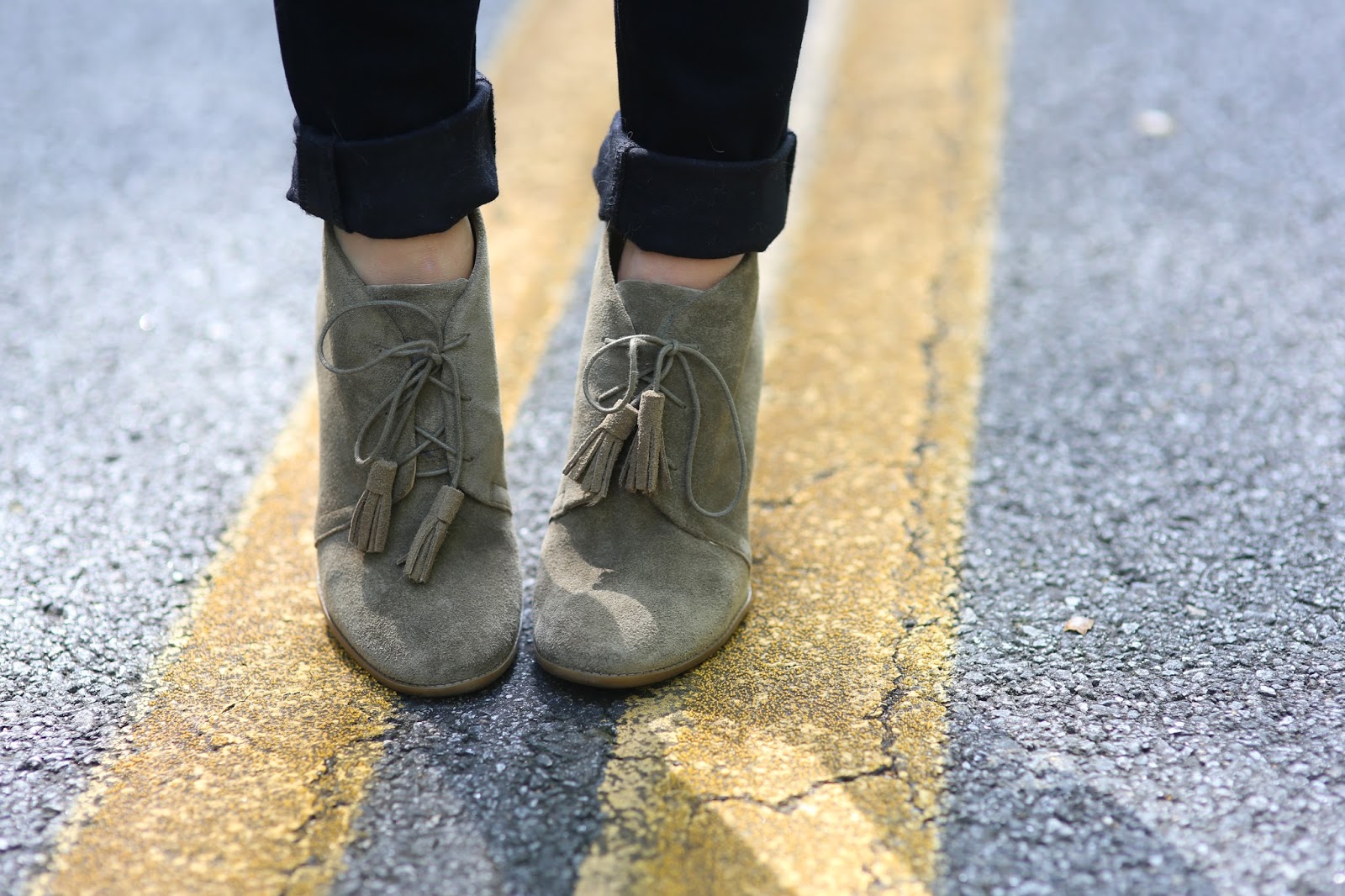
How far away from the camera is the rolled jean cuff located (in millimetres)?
1272

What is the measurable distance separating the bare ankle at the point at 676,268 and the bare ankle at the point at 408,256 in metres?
0.20

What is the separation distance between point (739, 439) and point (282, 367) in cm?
92

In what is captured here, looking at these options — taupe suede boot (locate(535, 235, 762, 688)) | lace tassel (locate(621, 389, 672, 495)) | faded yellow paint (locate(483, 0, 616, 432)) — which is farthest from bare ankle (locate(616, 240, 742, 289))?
faded yellow paint (locate(483, 0, 616, 432))

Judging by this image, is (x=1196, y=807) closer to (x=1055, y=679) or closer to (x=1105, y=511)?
(x=1055, y=679)


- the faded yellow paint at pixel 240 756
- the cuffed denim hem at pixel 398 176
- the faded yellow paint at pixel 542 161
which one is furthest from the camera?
the faded yellow paint at pixel 542 161

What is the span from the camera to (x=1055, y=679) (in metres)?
1.33

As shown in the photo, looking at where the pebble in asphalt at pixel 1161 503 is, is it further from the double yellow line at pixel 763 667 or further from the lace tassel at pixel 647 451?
the lace tassel at pixel 647 451

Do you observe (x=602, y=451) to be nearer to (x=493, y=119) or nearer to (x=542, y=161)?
(x=493, y=119)

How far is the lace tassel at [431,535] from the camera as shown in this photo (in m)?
1.33

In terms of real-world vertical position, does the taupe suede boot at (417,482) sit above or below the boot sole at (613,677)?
above

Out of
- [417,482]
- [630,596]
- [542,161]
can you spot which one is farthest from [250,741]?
[542,161]

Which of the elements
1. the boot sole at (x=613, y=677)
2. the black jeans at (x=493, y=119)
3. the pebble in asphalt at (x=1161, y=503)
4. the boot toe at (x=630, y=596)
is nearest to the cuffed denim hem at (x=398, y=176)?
the black jeans at (x=493, y=119)

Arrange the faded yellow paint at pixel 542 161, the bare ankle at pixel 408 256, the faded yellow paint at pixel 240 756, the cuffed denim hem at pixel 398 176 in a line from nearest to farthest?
the faded yellow paint at pixel 240 756 < the cuffed denim hem at pixel 398 176 < the bare ankle at pixel 408 256 < the faded yellow paint at pixel 542 161

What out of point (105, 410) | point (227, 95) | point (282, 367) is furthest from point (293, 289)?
point (227, 95)
